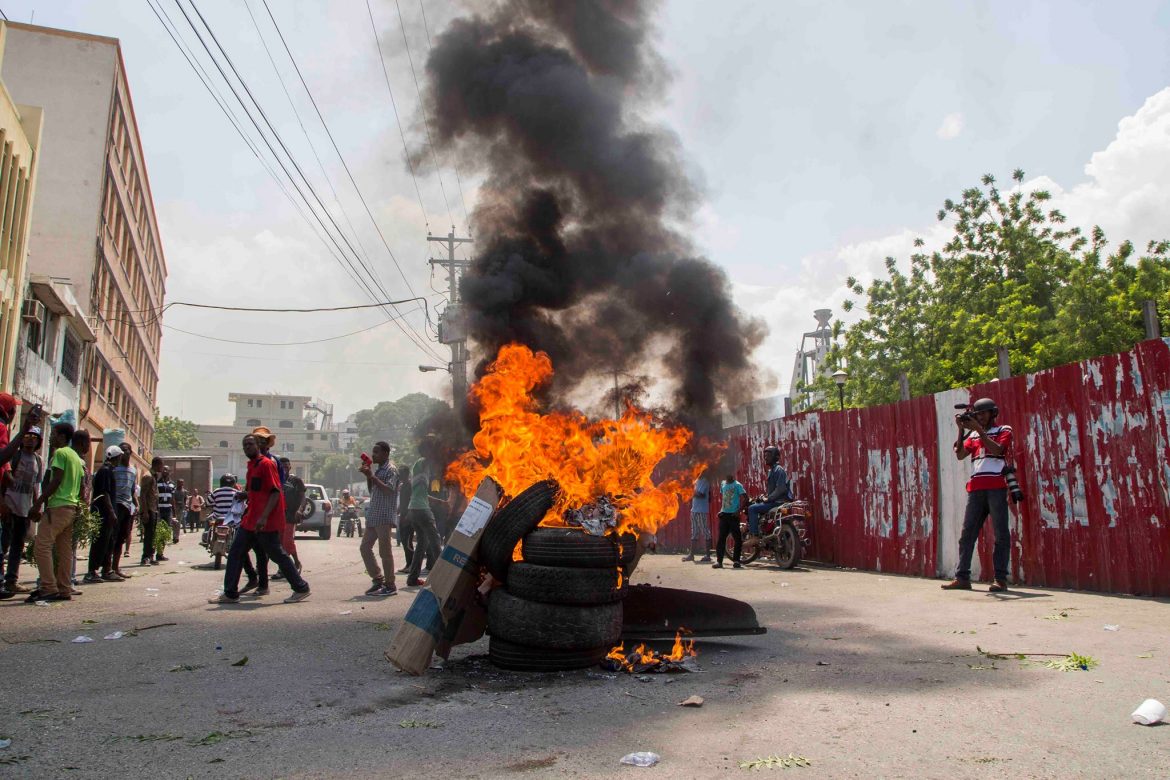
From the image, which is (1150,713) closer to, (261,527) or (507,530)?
(507,530)

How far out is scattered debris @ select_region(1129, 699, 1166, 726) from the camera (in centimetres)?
351

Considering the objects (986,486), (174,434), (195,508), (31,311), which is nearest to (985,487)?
(986,486)

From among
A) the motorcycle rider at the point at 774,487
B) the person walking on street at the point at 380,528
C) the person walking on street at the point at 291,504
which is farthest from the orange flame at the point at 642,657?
the motorcycle rider at the point at 774,487

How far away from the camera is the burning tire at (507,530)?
5.09m

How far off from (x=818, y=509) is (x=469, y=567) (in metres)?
8.89

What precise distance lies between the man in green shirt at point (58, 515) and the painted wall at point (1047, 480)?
9.64 metres

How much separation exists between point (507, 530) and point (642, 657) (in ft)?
3.75

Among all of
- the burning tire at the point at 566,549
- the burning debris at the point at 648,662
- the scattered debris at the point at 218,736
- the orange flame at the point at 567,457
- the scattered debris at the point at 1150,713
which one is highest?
the orange flame at the point at 567,457

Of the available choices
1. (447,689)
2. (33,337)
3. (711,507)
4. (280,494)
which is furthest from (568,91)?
(33,337)

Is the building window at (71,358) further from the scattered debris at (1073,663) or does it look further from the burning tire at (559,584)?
the scattered debris at (1073,663)

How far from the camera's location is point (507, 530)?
201 inches

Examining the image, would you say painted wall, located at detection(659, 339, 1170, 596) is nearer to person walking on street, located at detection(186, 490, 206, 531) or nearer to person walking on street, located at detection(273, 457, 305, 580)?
person walking on street, located at detection(273, 457, 305, 580)

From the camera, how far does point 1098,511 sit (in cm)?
765

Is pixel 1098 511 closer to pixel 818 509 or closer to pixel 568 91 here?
pixel 818 509
